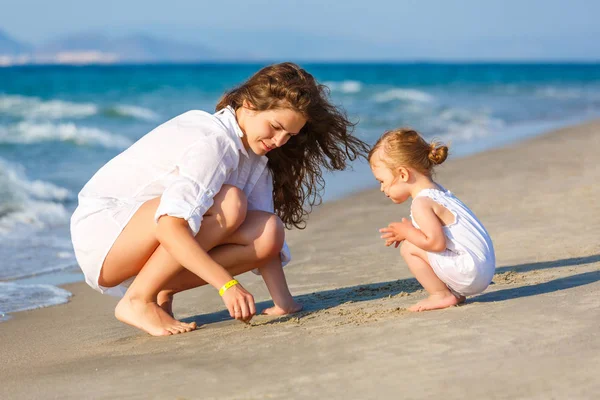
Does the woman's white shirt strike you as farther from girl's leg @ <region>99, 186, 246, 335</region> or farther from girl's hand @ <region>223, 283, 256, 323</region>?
girl's hand @ <region>223, 283, 256, 323</region>

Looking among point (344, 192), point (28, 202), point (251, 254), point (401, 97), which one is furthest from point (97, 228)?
A: point (401, 97)

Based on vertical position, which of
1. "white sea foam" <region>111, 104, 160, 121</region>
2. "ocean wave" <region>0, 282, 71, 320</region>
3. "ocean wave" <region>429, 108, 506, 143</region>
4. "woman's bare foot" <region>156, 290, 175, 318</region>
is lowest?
"ocean wave" <region>429, 108, 506, 143</region>

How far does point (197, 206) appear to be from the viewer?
3.25m

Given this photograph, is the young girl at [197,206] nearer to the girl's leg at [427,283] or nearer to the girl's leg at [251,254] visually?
the girl's leg at [251,254]

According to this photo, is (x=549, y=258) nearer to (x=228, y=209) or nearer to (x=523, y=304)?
(x=523, y=304)

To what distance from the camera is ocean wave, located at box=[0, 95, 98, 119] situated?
782 inches

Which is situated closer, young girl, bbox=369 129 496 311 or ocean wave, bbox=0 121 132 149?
young girl, bbox=369 129 496 311

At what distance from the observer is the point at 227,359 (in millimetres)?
2865

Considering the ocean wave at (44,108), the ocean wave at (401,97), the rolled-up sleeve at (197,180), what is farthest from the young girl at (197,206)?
the ocean wave at (401,97)

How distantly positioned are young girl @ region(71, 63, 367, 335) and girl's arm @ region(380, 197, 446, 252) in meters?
0.59

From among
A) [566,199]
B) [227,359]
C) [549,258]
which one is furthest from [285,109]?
[566,199]

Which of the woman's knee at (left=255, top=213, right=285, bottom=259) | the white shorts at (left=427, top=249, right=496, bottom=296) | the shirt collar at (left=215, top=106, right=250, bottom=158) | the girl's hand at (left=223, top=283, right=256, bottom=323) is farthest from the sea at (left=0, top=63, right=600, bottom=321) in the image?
the girl's hand at (left=223, top=283, right=256, bottom=323)

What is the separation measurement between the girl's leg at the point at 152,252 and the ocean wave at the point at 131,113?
16656mm

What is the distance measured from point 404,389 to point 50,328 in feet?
7.01
